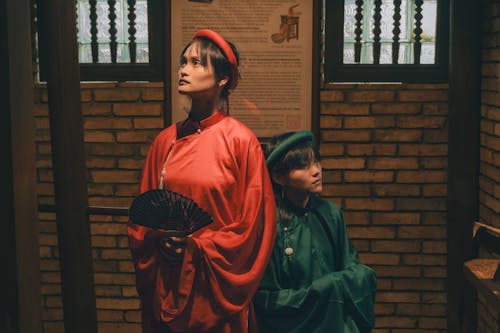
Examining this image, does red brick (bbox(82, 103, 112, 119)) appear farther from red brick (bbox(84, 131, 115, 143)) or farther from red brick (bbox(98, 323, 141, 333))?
red brick (bbox(98, 323, 141, 333))

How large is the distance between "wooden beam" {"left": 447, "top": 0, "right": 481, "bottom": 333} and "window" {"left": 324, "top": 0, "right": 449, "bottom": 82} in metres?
0.75

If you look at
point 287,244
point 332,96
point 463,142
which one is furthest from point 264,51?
point 287,244

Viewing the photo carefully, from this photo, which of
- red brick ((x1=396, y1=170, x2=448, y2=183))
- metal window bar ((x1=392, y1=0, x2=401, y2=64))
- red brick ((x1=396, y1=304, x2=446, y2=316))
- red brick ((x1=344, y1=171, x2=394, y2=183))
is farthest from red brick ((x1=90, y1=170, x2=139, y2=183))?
red brick ((x1=396, y1=304, x2=446, y2=316))

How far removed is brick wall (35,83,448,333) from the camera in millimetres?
4875

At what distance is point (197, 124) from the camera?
303cm

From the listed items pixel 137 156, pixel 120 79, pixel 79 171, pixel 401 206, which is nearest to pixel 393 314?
pixel 401 206

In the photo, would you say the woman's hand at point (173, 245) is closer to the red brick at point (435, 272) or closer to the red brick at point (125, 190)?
the red brick at point (125, 190)

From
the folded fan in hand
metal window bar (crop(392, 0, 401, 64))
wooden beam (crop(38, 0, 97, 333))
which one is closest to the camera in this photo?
the folded fan in hand

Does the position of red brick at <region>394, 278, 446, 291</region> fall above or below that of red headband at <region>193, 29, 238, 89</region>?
below

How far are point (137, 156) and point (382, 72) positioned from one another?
1600mm

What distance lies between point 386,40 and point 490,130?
957mm

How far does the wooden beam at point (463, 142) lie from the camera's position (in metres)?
4.05

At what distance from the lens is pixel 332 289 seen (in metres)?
2.99

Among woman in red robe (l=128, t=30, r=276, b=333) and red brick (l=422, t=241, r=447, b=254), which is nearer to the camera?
woman in red robe (l=128, t=30, r=276, b=333)
